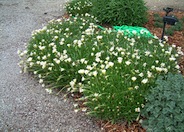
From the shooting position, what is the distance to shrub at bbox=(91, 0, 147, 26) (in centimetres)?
510

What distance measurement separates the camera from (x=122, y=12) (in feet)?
16.8

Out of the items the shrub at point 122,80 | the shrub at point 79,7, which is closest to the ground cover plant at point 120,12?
the shrub at point 79,7

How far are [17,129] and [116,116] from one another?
41.6 inches

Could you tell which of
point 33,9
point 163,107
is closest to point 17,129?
point 163,107

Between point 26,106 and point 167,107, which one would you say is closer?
point 167,107

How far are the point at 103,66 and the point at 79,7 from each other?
3300 mm

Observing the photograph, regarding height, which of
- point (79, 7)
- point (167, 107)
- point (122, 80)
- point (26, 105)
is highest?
point (167, 107)

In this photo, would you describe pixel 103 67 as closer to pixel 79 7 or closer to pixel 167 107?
pixel 167 107

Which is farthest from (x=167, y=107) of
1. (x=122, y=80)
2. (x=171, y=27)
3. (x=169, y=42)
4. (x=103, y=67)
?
(x=171, y=27)

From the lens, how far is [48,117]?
3.05m

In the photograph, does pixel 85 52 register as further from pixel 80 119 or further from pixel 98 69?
pixel 80 119

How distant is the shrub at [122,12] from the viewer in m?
5.10

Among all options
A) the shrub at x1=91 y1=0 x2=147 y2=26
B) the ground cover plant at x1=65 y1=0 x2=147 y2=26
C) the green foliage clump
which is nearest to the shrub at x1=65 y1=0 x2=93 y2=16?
the ground cover plant at x1=65 y1=0 x2=147 y2=26

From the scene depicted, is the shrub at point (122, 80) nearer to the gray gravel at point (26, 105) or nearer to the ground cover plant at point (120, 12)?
the gray gravel at point (26, 105)
